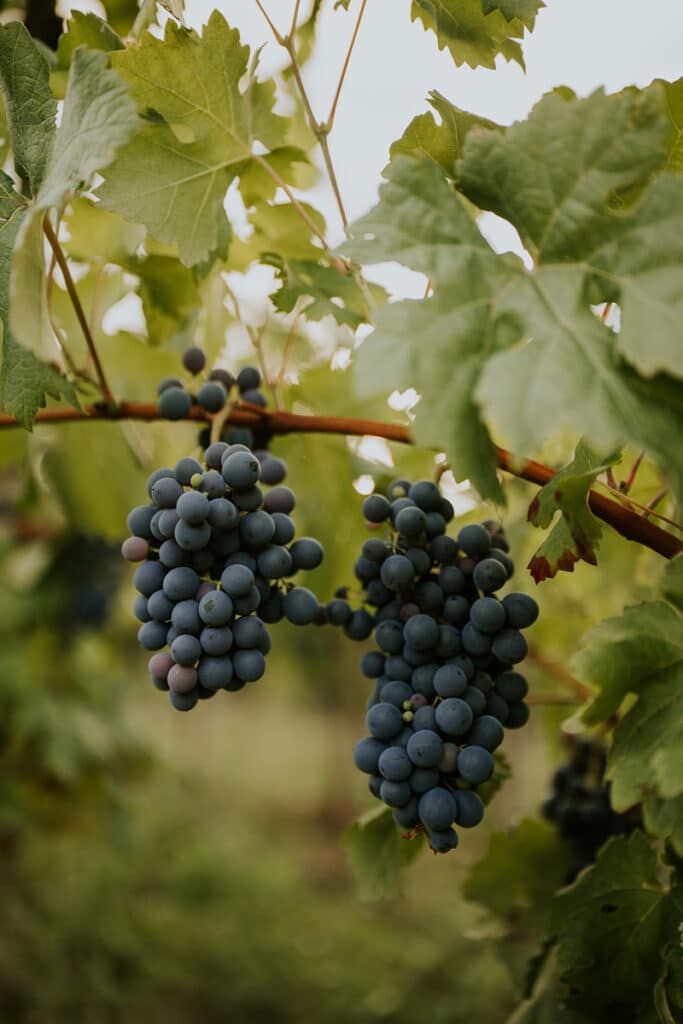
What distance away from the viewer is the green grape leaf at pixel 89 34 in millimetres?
1184

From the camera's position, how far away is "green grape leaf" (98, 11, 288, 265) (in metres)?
1.08

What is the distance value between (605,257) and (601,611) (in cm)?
100

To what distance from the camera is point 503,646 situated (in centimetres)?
98

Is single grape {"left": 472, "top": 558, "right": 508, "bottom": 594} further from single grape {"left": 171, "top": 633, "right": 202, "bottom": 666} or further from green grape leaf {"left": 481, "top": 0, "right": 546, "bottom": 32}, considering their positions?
green grape leaf {"left": 481, "top": 0, "right": 546, "bottom": 32}

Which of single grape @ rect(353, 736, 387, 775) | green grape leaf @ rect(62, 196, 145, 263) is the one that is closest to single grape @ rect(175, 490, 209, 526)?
single grape @ rect(353, 736, 387, 775)

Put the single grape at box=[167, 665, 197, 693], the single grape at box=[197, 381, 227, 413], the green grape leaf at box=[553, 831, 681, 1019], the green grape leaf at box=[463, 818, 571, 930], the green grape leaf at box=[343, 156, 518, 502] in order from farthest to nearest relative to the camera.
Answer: the green grape leaf at box=[463, 818, 571, 930], the single grape at box=[197, 381, 227, 413], the green grape leaf at box=[553, 831, 681, 1019], the single grape at box=[167, 665, 197, 693], the green grape leaf at box=[343, 156, 518, 502]

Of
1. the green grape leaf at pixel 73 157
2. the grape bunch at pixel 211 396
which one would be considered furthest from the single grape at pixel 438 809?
the green grape leaf at pixel 73 157

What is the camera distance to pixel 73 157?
0.89 metres

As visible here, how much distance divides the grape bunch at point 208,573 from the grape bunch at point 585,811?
0.79 metres

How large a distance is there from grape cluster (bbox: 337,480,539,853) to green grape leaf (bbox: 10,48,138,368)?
1.56ft

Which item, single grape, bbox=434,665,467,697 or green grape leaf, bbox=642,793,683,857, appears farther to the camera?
Answer: single grape, bbox=434,665,467,697

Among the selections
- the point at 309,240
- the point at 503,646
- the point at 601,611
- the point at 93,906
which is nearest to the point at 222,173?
the point at 309,240

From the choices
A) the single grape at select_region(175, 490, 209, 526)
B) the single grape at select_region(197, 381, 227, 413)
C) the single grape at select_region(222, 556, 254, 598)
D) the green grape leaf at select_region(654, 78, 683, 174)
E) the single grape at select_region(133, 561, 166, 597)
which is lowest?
the single grape at select_region(133, 561, 166, 597)

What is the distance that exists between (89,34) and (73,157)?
452 millimetres
